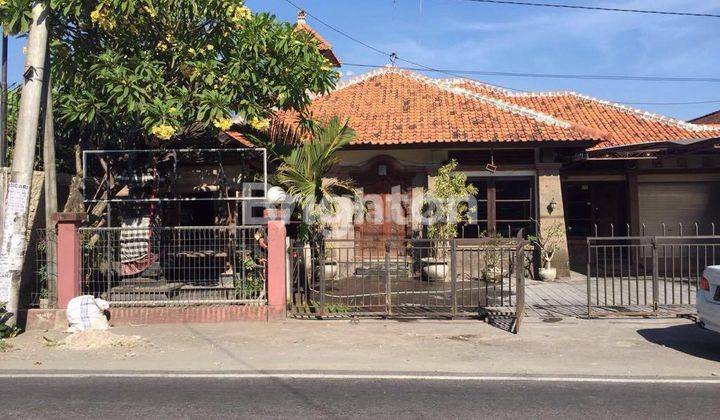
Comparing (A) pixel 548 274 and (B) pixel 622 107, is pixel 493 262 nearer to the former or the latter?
(A) pixel 548 274

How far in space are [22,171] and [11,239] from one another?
103cm

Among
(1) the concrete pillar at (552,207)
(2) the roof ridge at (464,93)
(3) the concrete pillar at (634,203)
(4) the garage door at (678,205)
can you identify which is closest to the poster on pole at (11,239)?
(2) the roof ridge at (464,93)

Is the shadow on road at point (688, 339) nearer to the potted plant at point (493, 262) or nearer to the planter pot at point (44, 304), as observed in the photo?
the potted plant at point (493, 262)

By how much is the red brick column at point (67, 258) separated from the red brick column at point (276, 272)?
3.10 m

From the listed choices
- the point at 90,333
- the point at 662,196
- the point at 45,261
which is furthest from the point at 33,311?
the point at 662,196

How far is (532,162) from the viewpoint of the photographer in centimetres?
1495

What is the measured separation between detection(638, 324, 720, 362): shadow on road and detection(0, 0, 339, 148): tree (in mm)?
6407

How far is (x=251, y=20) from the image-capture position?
948 cm

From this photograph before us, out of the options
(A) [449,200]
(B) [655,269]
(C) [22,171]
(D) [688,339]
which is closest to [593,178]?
(A) [449,200]

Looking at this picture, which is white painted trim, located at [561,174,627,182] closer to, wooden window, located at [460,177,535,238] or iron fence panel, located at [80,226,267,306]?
wooden window, located at [460,177,535,238]

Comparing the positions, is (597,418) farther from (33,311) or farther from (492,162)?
(492,162)

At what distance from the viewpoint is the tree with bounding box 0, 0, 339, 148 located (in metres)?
8.86

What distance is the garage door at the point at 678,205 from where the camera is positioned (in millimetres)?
16047

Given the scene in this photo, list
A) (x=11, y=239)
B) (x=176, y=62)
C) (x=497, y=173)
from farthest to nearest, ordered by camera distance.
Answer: (x=497, y=173)
(x=176, y=62)
(x=11, y=239)
